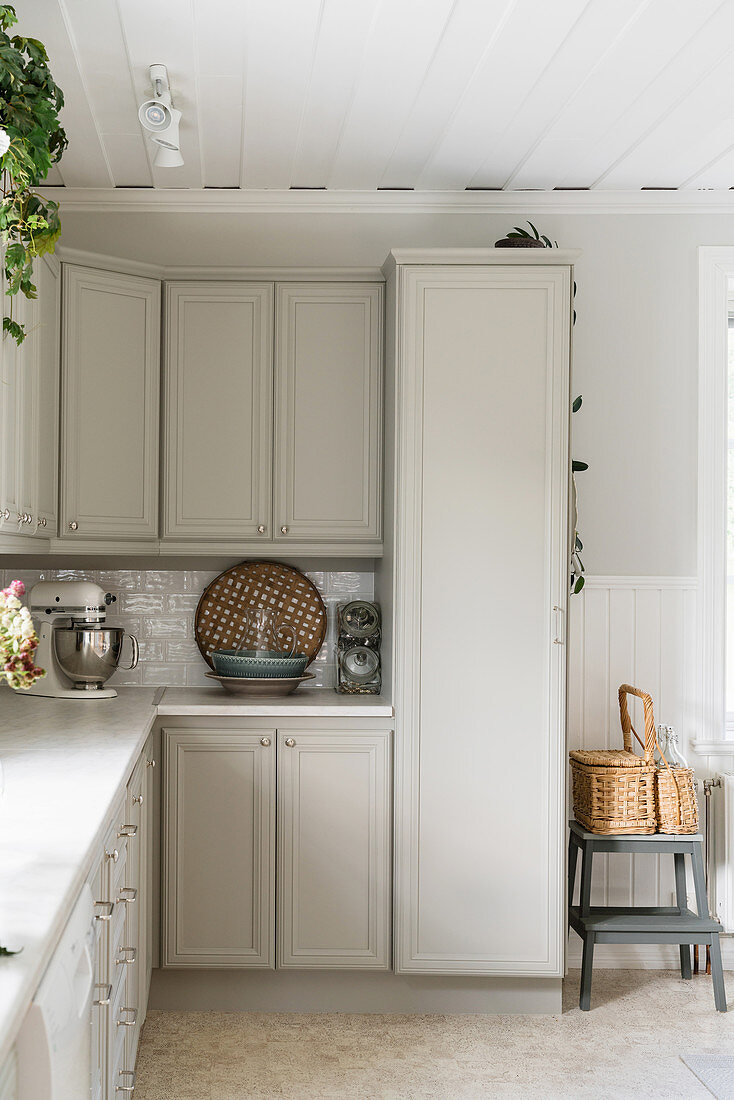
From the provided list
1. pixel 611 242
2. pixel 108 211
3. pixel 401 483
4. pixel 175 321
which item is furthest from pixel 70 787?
pixel 611 242

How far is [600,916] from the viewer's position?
3135 millimetres

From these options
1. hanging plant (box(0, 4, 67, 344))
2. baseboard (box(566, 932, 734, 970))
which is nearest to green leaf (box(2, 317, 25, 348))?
hanging plant (box(0, 4, 67, 344))

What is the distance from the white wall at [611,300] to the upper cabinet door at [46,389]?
560 mm

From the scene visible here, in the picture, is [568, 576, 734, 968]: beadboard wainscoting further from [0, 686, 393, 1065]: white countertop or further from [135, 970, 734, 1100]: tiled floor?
[0, 686, 393, 1065]: white countertop

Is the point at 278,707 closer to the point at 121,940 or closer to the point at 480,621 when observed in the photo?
the point at 480,621

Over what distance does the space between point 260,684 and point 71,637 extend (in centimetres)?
63

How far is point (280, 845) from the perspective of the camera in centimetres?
301

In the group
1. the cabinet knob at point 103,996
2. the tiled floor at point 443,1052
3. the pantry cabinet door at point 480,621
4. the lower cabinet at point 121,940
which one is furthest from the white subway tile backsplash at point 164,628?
the cabinet knob at point 103,996

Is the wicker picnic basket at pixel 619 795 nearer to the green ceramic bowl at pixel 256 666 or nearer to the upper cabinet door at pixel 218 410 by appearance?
the green ceramic bowl at pixel 256 666

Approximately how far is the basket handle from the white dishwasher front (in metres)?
2.07

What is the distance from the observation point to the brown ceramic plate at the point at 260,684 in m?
3.18

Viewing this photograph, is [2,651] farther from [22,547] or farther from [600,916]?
[600,916]

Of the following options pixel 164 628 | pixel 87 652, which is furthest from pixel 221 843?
pixel 164 628

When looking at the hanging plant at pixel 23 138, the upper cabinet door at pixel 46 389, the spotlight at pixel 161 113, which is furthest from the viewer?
the upper cabinet door at pixel 46 389
